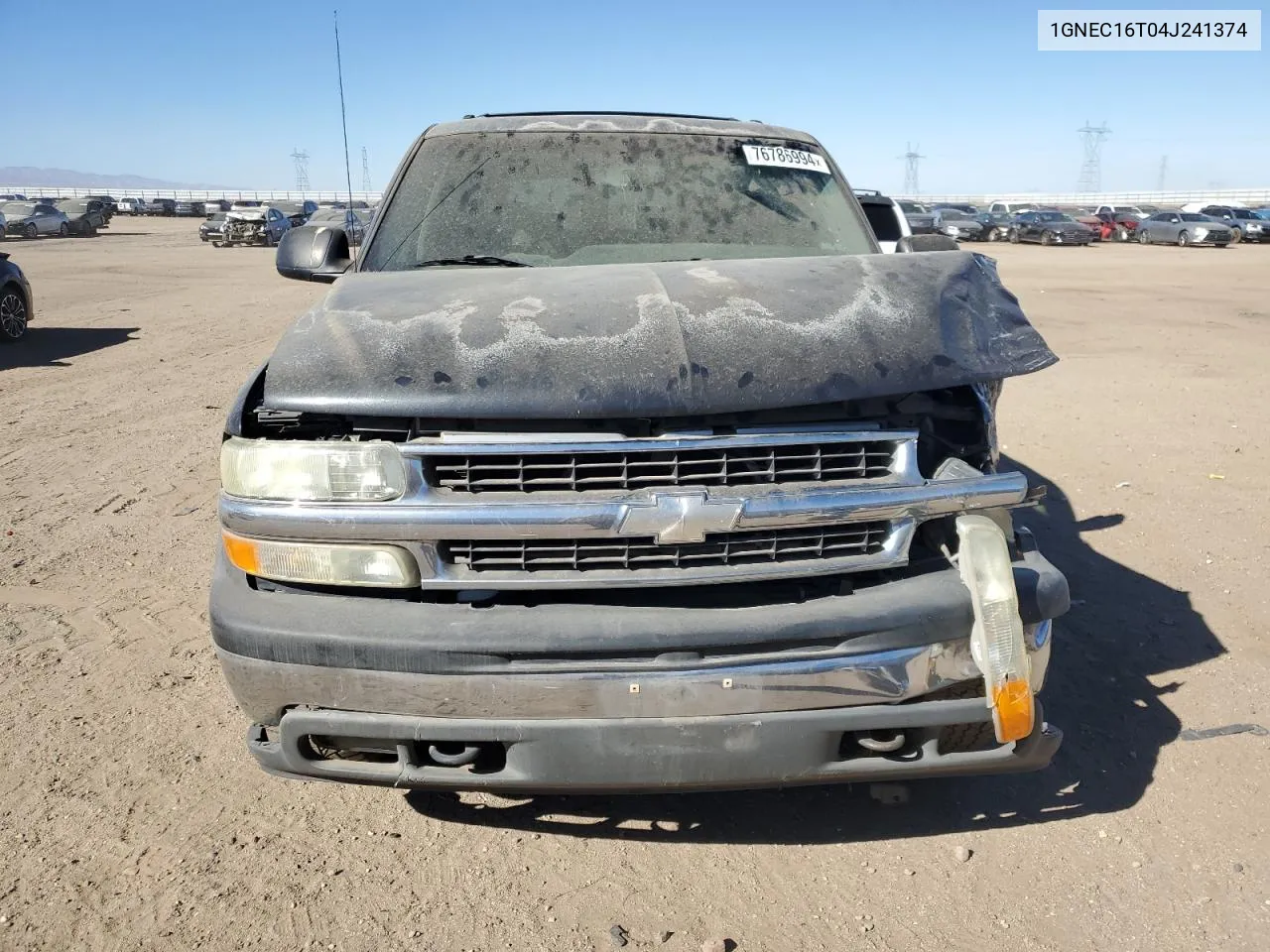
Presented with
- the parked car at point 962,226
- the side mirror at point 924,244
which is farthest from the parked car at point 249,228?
the side mirror at point 924,244

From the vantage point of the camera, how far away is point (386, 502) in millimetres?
2320

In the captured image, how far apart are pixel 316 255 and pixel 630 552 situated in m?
2.40

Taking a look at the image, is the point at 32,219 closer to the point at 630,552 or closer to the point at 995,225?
the point at 995,225

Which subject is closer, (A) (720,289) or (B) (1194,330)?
(A) (720,289)

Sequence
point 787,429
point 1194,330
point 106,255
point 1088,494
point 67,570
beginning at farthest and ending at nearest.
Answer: point 106,255, point 1194,330, point 1088,494, point 67,570, point 787,429

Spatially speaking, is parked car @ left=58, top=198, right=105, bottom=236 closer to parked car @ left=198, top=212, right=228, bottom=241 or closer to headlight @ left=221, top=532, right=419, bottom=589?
parked car @ left=198, top=212, right=228, bottom=241

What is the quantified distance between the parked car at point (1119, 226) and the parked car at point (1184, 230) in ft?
2.50

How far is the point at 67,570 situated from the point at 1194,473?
259 inches

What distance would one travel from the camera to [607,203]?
386cm

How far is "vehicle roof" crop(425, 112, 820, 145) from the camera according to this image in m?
4.14

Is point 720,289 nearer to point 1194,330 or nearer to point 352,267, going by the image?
point 352,267

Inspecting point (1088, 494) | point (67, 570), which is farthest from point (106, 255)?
point (1088, 494)

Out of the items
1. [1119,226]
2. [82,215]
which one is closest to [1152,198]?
[1119,226]

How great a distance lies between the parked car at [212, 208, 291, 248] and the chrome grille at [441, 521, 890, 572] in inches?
1447
